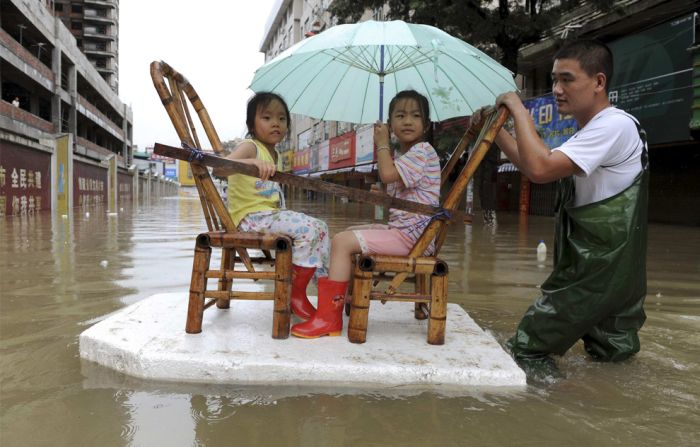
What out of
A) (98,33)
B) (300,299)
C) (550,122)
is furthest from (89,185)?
(98,33)

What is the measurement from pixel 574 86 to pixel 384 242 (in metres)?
1.14

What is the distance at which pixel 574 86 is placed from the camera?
89.0 inches

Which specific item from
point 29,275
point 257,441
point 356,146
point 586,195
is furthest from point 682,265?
point 356,146

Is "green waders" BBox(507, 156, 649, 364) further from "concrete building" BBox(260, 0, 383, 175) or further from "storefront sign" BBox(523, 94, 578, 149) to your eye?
"concrete building" BBox(260, 0, 383, 175)

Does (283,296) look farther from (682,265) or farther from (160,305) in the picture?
(682,265)

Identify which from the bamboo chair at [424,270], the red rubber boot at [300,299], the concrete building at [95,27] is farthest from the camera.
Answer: the concrete building at [95,27]

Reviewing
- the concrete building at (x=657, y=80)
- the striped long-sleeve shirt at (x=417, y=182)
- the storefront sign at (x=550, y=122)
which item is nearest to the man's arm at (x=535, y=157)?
the striped long-sleeve shirt at (x=417, y=182)

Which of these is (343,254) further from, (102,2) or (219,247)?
(102,2)

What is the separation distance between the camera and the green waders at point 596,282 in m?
2.21

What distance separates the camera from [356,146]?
2786 centimetres

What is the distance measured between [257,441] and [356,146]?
87.5 feet

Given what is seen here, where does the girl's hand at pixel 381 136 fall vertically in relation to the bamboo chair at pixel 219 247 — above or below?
above

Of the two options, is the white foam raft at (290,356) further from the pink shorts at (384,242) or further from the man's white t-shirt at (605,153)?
the man's white t-shirt at (605,153)

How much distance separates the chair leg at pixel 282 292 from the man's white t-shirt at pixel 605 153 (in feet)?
4.35
